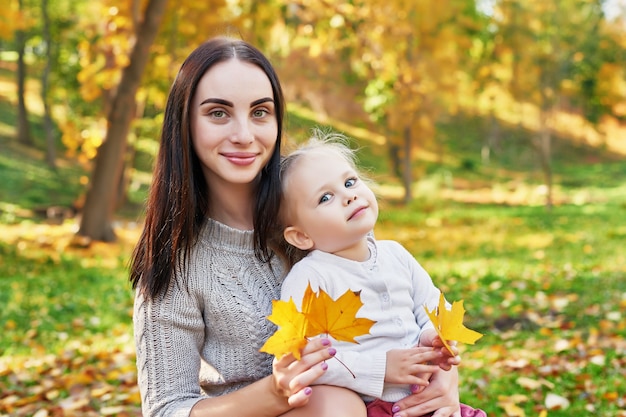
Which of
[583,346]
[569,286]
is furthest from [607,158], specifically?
[583,346]

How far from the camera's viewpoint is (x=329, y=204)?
80.0 inches

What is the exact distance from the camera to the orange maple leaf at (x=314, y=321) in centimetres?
161

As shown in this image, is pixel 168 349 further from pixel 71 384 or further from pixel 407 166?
pixel 407 166

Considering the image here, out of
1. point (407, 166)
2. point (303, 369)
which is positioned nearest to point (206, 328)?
point (303, 369)

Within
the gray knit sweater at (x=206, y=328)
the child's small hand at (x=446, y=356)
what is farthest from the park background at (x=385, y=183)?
the child's small hand at (x=446, y=356)

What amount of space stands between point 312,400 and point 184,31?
33.7 ft

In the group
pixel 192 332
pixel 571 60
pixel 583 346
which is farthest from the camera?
pixel 571 60

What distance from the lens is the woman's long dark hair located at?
1978mm

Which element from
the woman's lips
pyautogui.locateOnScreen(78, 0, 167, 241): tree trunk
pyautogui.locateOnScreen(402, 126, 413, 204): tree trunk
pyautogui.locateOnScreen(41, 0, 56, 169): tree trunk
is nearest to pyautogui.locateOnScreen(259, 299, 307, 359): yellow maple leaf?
the woman's lips

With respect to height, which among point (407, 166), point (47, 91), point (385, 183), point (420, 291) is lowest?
point (385, 183)

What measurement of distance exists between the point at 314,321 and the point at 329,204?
48 cm

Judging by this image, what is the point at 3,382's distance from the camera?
14.4 feet

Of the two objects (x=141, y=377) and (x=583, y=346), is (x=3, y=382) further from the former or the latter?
(x=583, y=346)

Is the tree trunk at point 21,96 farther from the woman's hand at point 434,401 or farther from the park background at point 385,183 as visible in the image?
the woman's hand at point 434,401
